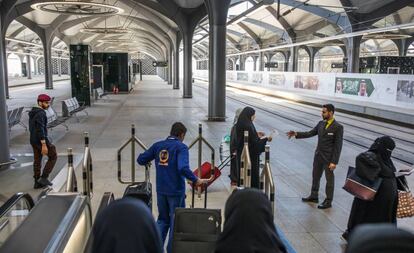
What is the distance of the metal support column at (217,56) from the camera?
Result: 18828 millimetres

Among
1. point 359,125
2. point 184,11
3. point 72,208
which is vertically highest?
point 184,11

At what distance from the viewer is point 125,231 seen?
2.55m

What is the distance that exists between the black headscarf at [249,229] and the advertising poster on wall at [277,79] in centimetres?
3412

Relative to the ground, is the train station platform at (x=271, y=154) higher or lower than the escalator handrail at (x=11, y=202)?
lower

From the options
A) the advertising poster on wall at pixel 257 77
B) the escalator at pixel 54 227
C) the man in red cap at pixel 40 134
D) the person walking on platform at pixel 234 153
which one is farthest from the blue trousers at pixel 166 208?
the advertising poster on wall at pixel 257 77

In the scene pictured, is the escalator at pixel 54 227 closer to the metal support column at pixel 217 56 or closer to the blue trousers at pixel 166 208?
the blue trousers at pixel 166 208

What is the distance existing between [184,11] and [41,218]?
94.5 feet

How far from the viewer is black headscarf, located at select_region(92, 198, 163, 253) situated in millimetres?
2533

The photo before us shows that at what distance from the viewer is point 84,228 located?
13.2 feet

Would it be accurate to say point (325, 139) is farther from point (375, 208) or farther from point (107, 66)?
point (107, 66)

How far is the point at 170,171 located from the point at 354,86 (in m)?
22.0

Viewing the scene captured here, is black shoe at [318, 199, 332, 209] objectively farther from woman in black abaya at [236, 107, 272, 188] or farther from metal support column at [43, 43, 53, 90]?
metal support column at [43, 43, 53, 90]

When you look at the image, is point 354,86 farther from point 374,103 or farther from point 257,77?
point 257,77

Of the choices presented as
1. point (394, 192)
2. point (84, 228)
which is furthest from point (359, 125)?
point (84, 228)
